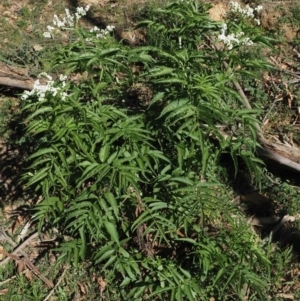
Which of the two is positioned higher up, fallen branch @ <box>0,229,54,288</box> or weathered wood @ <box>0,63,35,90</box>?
weathered wood @ <box>0,63,35,90</box>

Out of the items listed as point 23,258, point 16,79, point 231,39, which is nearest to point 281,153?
point 231,39

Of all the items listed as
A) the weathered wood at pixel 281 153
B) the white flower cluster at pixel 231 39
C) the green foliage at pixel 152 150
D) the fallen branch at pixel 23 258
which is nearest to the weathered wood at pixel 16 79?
the fallen branch at pixel 23 258

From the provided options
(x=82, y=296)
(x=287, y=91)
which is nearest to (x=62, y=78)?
(x=82, y=296)

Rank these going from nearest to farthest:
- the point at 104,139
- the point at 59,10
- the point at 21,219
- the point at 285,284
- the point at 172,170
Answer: the point at 104,139, the point at 172,170, the point at 285,284, the point at 21,219, the point at 59,10

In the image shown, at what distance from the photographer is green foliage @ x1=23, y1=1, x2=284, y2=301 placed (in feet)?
10.7

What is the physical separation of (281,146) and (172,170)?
1830 mm

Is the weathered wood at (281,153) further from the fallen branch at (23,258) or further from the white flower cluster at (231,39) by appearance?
the fallen branch at (23,258)

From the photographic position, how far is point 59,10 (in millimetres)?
7117

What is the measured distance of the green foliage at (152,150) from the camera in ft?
10.7

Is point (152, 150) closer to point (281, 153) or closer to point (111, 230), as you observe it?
point (111, 230)

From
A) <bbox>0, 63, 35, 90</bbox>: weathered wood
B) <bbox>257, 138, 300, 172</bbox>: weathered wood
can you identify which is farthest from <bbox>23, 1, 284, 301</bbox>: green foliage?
<bbox>0, 63, 35, 90</bbox>: weathered wood

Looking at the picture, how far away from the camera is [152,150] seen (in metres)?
3.56

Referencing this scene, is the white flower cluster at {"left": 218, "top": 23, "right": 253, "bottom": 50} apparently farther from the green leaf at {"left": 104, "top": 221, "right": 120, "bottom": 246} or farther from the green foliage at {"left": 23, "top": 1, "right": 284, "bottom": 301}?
the green leaf at {"left": 104, "top": 221, "right": 120, "bottom": 246}

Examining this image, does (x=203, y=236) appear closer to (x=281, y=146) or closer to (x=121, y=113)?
(x=121, y=113)
